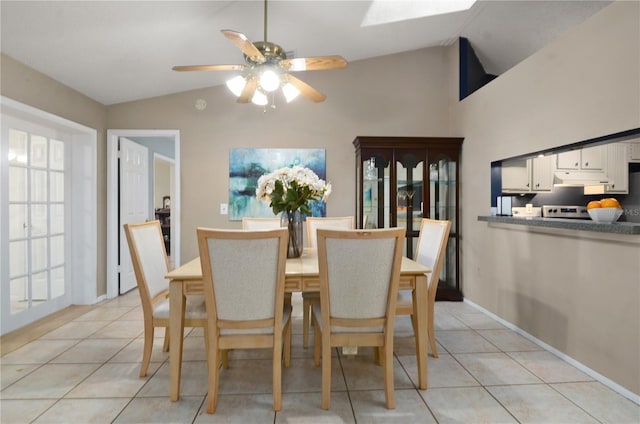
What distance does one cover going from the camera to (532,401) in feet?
6.14

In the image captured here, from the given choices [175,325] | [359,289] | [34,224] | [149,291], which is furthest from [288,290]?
[34,224]

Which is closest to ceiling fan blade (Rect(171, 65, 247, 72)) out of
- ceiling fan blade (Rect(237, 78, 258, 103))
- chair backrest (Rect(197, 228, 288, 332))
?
ceiling fan blade (Rect(237, 78, 258, 103))

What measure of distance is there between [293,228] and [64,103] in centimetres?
257

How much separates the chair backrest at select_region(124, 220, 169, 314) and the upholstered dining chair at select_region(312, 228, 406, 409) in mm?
1120

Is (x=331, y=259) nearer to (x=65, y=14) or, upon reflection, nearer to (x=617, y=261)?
(x=617, y=261)

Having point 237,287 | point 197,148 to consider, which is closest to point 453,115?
point 197,148

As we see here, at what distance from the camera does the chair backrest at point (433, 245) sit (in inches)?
92.7

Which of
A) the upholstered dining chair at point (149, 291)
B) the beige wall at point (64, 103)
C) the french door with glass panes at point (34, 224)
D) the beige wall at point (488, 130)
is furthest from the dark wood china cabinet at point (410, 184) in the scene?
the french door with glass panes at point (34, 224)

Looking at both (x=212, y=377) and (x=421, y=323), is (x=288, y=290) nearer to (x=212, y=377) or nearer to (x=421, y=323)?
(x=212, y=377)

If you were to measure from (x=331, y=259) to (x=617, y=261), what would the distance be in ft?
5.49

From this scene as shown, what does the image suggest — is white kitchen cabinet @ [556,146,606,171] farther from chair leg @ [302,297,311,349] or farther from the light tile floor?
chair leg @ [302,297,311,349]

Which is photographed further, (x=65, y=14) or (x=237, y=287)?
(x=65, y=14)

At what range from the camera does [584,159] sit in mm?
3562

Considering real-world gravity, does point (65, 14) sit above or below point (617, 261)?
above
